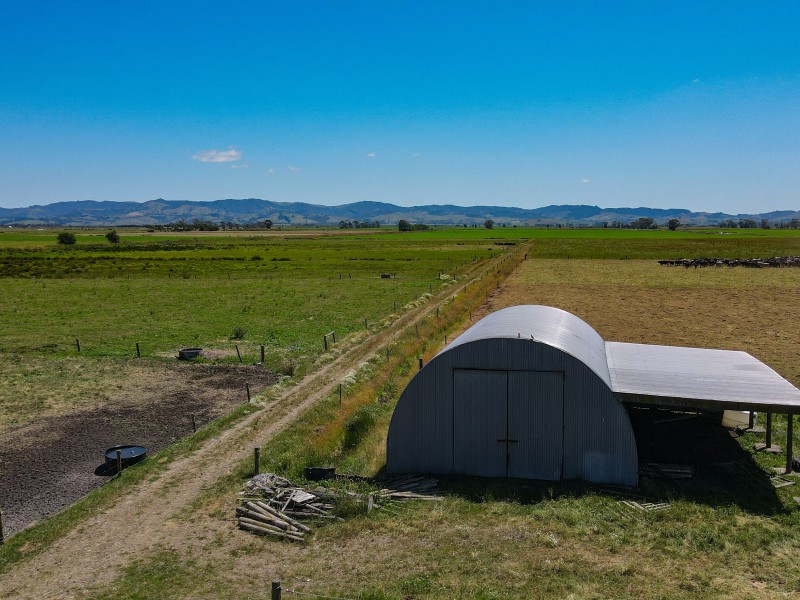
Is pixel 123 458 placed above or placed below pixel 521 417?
below

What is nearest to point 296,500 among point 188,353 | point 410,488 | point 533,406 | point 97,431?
point 410,488

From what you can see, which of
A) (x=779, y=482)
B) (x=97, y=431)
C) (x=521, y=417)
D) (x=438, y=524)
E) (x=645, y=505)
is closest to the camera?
A: (x=438, y=524)

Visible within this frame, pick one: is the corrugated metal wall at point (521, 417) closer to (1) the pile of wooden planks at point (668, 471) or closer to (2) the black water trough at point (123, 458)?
→ (1) the pile of wooden planks at point (668, 471)

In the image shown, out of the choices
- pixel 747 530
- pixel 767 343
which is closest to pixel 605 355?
pixel 747 530

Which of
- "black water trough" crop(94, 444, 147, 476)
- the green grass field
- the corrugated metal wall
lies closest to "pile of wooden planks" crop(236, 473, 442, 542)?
the green grass field

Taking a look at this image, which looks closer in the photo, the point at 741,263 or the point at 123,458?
the point at 123,458

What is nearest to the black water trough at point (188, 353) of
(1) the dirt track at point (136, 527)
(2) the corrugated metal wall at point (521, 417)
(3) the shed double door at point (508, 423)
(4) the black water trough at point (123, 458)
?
(1) the dirt track at point (136, 527)

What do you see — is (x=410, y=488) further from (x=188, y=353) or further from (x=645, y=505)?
(x=188, y=353)

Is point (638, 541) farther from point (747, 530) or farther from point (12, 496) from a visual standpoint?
point (12, 496)
